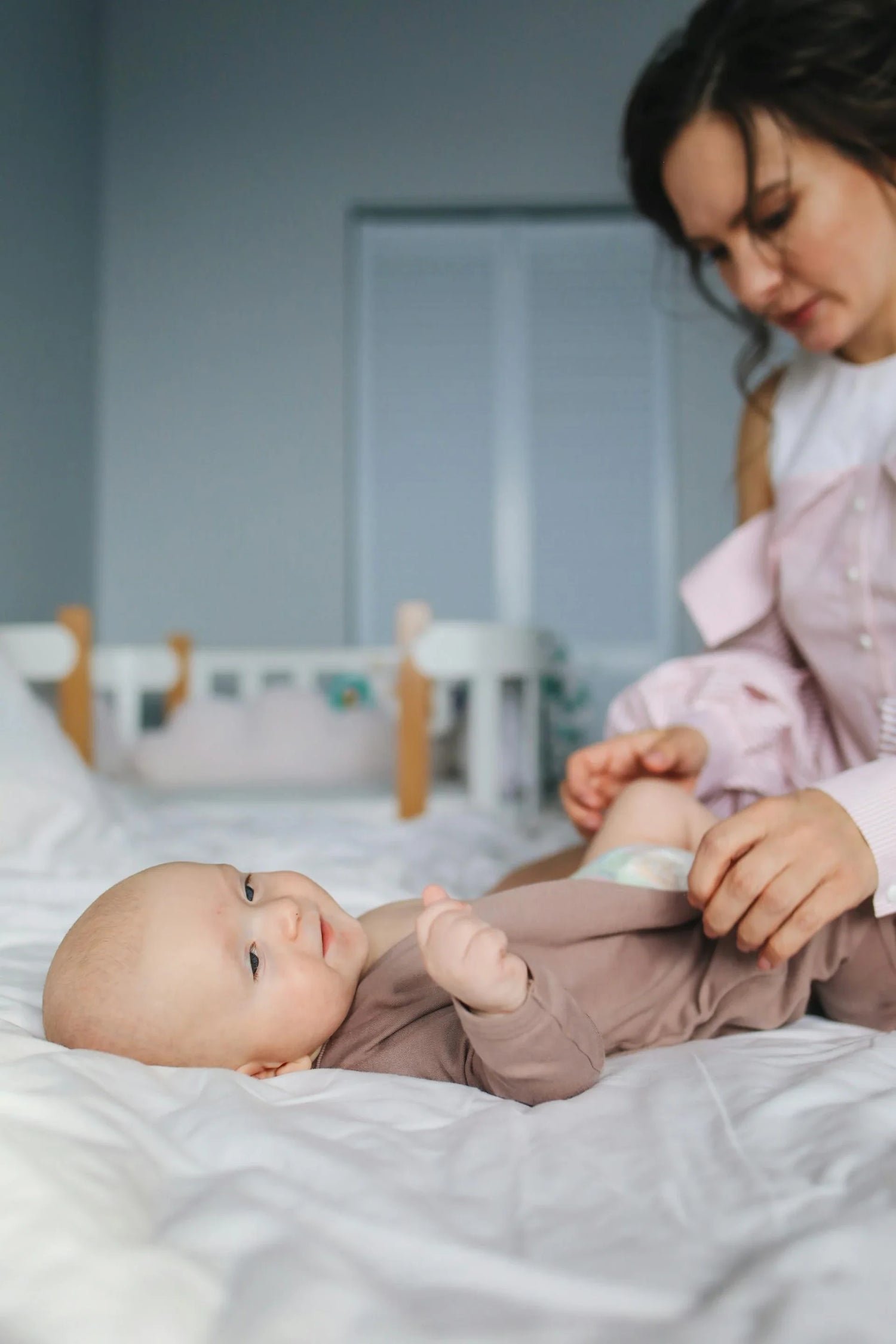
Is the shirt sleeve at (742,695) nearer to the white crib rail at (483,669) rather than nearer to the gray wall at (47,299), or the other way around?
the white crib rail at (483,669)

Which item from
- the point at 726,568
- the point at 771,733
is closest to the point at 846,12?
the point at 726,568

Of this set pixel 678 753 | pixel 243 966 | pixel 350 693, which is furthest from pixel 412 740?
pixel 243 966

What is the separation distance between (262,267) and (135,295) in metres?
0.40

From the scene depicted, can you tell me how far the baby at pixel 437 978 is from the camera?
1.79ft

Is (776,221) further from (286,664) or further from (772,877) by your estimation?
(286,664)

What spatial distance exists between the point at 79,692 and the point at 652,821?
1.33 meters

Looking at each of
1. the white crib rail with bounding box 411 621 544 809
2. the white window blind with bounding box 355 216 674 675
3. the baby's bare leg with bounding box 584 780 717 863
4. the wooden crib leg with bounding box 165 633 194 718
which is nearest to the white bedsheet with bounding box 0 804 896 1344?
the baby's bare leg with bounding box 584 780 717 863

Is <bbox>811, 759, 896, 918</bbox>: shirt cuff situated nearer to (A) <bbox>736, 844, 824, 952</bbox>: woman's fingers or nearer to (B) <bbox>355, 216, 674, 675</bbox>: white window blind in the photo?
(A) <bbox>736, 844, 824, 952</bbox>: woman's fingers

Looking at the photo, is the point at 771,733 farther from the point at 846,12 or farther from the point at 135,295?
the point at 135,295

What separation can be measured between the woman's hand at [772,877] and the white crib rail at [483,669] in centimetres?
115

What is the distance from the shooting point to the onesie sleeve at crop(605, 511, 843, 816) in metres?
0.95

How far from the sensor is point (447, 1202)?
16.5 inches

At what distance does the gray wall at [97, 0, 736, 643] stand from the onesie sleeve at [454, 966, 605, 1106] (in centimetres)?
292

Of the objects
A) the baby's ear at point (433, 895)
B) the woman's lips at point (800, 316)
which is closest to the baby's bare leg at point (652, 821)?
the baby's ear at point (433, 895)
